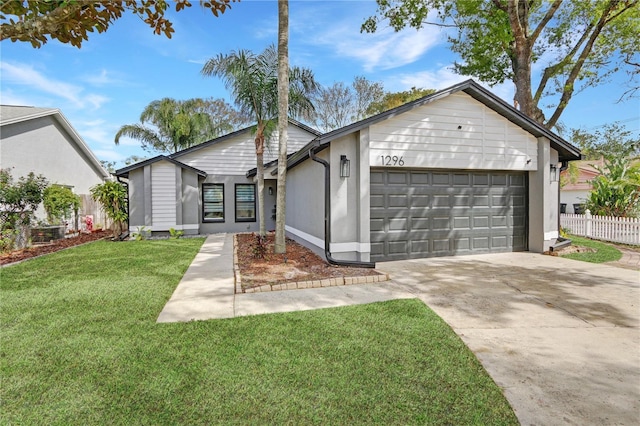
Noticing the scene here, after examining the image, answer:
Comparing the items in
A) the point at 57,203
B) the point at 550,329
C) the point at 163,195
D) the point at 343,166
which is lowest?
the point at 550,329

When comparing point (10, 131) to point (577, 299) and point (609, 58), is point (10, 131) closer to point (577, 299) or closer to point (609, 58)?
point (577, 299)

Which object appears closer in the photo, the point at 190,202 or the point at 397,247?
the point at 397,247

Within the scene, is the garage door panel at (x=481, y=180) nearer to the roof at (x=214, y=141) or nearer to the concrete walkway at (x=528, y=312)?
the concrete walkway at (x=528, y=312)

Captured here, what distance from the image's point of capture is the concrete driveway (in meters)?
2.56

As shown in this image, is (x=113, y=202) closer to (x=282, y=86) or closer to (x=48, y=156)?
(x=48, y=156)

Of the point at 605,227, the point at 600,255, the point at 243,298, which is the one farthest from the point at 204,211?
the point at 605,227

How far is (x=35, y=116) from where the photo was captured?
44.9ft

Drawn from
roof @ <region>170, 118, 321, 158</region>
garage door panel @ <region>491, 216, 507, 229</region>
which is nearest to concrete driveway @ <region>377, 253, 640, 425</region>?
garage door panel @ <region>491, 216, 507, 229</region>

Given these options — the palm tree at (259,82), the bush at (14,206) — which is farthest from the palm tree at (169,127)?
the palm tree at (259,82)

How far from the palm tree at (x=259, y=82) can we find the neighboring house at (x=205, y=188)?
2.89 meters

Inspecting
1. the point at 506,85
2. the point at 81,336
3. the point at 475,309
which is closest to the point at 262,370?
the point at 81,336

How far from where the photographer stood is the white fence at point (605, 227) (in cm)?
1016

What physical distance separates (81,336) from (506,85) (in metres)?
22.0

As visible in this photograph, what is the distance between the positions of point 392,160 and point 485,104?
3.26m
